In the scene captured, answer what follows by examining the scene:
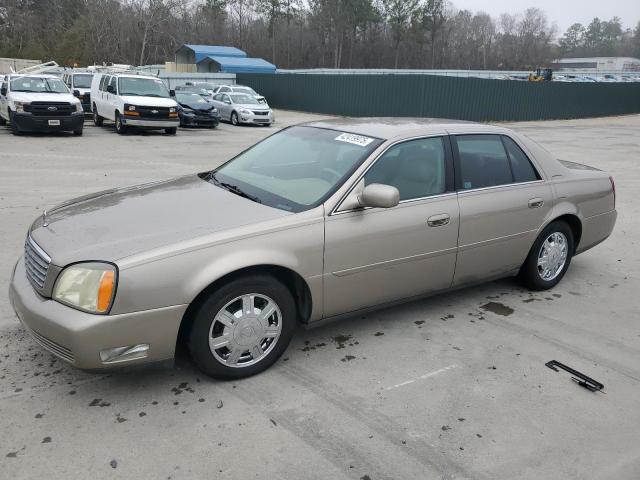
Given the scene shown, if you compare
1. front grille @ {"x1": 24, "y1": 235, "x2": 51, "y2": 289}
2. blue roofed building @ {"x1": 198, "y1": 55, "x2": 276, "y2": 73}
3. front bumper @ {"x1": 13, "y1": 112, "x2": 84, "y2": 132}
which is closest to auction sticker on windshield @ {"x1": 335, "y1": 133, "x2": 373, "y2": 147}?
front grille @ {"x1": 24, "y1": 235, "x2": 51, "y2": 289}

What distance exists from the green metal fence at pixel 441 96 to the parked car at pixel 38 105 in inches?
624

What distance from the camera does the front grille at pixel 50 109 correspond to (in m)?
15.6

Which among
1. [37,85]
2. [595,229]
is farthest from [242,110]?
[595,229]

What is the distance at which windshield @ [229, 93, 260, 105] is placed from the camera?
24609mm

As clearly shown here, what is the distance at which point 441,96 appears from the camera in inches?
1064

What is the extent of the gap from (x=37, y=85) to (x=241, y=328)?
52.5 ft

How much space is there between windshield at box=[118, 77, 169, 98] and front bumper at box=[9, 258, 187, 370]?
1659 centimetres

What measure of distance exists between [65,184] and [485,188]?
7.50 metres

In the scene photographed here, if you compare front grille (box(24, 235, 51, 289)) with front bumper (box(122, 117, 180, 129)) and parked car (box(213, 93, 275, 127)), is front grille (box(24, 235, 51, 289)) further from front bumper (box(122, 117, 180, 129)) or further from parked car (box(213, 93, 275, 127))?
parked car (box(213, 93, 275, 127))

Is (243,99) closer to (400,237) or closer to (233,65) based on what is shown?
(400,237)

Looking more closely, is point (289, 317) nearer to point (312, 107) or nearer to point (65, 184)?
point (65, 184)

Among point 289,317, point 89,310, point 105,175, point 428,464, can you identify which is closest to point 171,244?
point 89,310

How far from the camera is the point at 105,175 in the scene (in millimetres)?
10578

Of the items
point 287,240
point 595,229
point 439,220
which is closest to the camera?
point 287,240
